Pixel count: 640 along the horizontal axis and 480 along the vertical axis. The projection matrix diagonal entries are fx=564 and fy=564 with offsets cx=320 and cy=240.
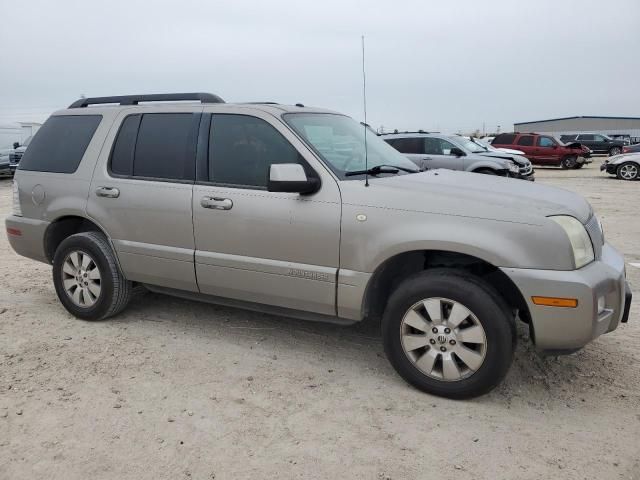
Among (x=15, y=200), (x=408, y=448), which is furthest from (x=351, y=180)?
(x=15, y=200)

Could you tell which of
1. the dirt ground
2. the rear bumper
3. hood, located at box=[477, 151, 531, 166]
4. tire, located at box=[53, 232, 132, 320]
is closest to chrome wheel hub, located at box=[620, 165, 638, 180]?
hood, located at box=[477, 151, 531, 166]

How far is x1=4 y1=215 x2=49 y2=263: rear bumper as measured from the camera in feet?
16.4

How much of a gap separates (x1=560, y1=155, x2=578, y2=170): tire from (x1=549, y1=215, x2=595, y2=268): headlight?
25.1 metres

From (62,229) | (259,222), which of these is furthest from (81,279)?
(259,222)

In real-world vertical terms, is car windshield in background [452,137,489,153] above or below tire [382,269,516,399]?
above

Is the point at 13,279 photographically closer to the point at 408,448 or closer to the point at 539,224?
the point at 408,448

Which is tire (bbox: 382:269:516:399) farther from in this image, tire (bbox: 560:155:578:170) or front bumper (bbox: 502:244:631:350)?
tire (bbox: 560:155:578:170)

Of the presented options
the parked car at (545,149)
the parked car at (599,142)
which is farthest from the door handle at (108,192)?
the parked car at (599,142)

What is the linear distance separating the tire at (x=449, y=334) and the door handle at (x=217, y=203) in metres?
1.35

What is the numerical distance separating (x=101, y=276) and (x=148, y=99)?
5.06ft

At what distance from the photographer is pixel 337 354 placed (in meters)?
4.18

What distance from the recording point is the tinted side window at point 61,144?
4.83 meters

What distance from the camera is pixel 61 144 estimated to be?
195 inches

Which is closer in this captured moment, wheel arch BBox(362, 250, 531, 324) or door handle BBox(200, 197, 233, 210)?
wheel arch BBox(362, 250, 531, 324)
